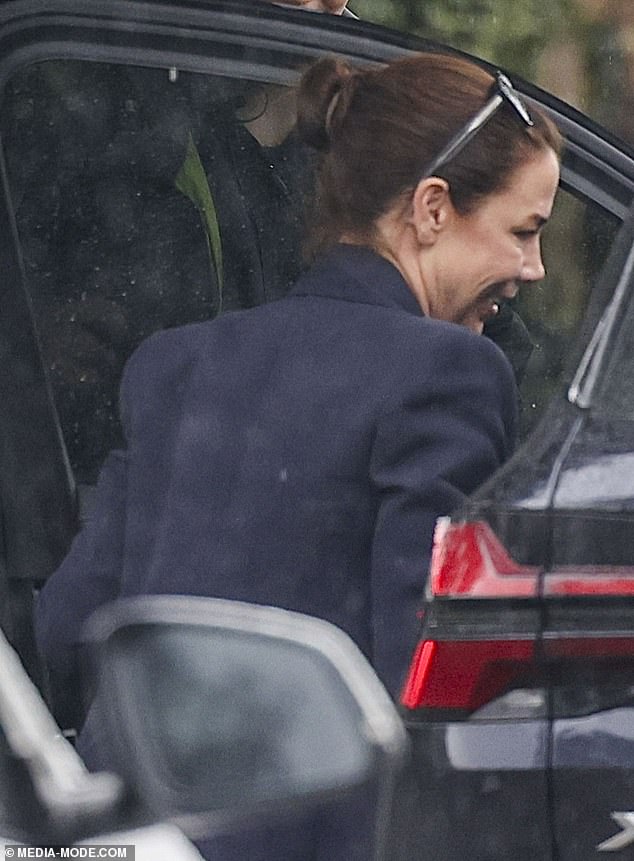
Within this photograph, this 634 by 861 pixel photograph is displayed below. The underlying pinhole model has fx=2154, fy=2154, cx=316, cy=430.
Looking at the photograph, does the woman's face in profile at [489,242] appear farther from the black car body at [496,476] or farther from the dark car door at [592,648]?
the dark car door at [592,648]

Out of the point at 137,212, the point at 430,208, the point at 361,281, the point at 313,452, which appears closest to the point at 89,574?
the point at 313,452

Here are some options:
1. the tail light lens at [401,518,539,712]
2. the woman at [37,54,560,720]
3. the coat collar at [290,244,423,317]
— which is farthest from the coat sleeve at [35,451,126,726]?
the tail light lens at [401,518,539,712]

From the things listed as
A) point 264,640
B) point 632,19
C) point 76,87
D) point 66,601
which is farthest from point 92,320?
point 632,19

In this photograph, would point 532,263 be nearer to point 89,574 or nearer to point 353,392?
point 353,392

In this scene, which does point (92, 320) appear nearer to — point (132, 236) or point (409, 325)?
point (132, 236)

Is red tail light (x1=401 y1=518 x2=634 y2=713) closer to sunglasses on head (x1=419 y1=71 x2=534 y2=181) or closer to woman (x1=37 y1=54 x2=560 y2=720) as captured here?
woman (x1=37 y1=54 x2=560 y2=720)

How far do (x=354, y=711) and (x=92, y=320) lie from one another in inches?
76.8

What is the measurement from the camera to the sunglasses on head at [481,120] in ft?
7.55

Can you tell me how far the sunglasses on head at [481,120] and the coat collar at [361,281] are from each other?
11 centimetres

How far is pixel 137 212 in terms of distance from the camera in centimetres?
309

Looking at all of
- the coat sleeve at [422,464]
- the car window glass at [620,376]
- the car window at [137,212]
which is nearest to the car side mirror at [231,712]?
the car window glass at [620,376]

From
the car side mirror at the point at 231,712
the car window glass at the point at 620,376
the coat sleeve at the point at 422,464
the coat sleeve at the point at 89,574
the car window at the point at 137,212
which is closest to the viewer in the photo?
the car side mirror at the point at 231,712

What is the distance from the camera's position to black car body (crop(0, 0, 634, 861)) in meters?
1.83

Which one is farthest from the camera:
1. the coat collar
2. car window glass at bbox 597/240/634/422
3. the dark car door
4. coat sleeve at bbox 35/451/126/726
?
coat sleeve at bbox 35/451/126/726
